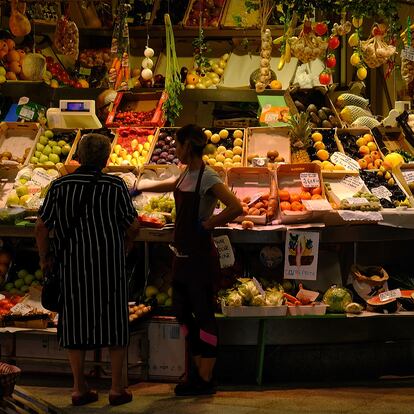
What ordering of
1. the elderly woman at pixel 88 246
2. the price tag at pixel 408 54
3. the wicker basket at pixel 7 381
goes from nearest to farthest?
1. the wicker basket at pixel 7 381
2. the elderly woman at pixel 88 246
3. the price tag at pixel 408 54

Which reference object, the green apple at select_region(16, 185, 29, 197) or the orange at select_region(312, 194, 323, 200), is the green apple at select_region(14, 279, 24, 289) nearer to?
the green apple at select_region(16, 185, 29, 197)

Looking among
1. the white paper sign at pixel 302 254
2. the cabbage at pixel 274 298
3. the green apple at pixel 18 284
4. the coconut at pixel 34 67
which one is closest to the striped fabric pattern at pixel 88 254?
the cabbage at pixel 274 298

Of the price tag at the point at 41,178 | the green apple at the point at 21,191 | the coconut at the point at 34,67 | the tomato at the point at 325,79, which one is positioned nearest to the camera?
the green apple at the point at 21,191

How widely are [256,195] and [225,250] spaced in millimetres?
603

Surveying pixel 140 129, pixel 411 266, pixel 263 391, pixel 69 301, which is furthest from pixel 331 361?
pixel 140 129

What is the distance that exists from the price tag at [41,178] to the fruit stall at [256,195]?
12 mm

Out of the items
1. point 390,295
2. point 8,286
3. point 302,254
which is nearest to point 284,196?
point 302,254

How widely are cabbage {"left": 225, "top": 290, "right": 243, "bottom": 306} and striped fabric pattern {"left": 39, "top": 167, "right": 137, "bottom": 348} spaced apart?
1048 mm

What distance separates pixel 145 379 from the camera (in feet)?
20.6

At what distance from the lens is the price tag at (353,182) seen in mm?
6977

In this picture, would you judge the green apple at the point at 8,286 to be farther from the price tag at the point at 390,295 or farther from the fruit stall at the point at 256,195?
the price tag at the point at 390,295

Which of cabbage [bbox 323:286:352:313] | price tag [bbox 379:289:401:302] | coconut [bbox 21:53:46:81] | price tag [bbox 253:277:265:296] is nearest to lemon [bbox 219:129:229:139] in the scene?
price tag [bbox 253:277:265:296]

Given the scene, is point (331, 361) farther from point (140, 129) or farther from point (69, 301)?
point (140, 129)

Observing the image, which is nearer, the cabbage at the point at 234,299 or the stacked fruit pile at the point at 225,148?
the cabbage at the point at 234,299
